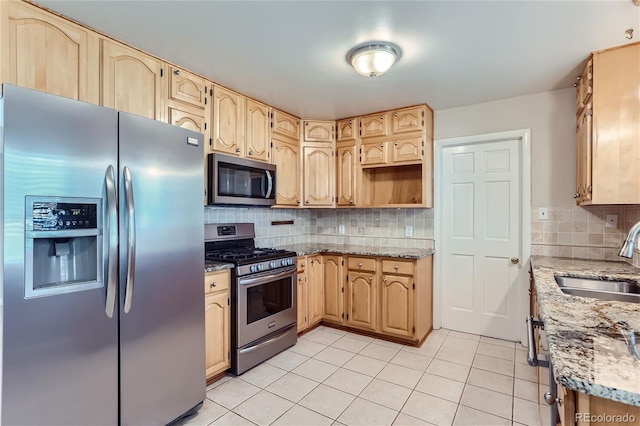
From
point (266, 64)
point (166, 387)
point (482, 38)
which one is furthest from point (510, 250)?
point (166, 387)

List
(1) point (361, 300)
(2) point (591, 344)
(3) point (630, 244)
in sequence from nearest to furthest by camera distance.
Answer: (2) point (591, 344), (3) point (630, 244), (1) point (361, 300)

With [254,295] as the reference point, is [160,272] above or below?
above

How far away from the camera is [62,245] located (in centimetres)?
144

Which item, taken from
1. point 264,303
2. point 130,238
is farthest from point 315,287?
point 130,238

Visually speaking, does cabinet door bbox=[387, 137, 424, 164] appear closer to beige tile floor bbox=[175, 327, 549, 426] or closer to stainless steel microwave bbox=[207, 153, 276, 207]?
stainless steel microwave bbox=[207, 153, 276, 207]

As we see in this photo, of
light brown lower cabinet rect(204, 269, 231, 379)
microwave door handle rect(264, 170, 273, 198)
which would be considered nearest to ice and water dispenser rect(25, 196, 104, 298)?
light brown lower cabinet rect(204, 269, 231, 379)

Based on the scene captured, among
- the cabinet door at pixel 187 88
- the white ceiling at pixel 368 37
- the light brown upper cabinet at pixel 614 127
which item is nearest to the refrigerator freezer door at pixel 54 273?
the white ceiling at pixel 368 37

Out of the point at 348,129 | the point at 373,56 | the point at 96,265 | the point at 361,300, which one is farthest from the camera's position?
the point at 348,129

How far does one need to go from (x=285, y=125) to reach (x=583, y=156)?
2562mm

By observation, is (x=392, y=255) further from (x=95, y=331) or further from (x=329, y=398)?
(x=95, y=331)

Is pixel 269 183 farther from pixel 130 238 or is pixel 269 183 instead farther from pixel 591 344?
pixel 591 344

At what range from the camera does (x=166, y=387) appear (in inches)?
71.4

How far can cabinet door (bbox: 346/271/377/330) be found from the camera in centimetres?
324

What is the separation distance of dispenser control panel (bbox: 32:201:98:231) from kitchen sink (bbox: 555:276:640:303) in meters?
2.49
